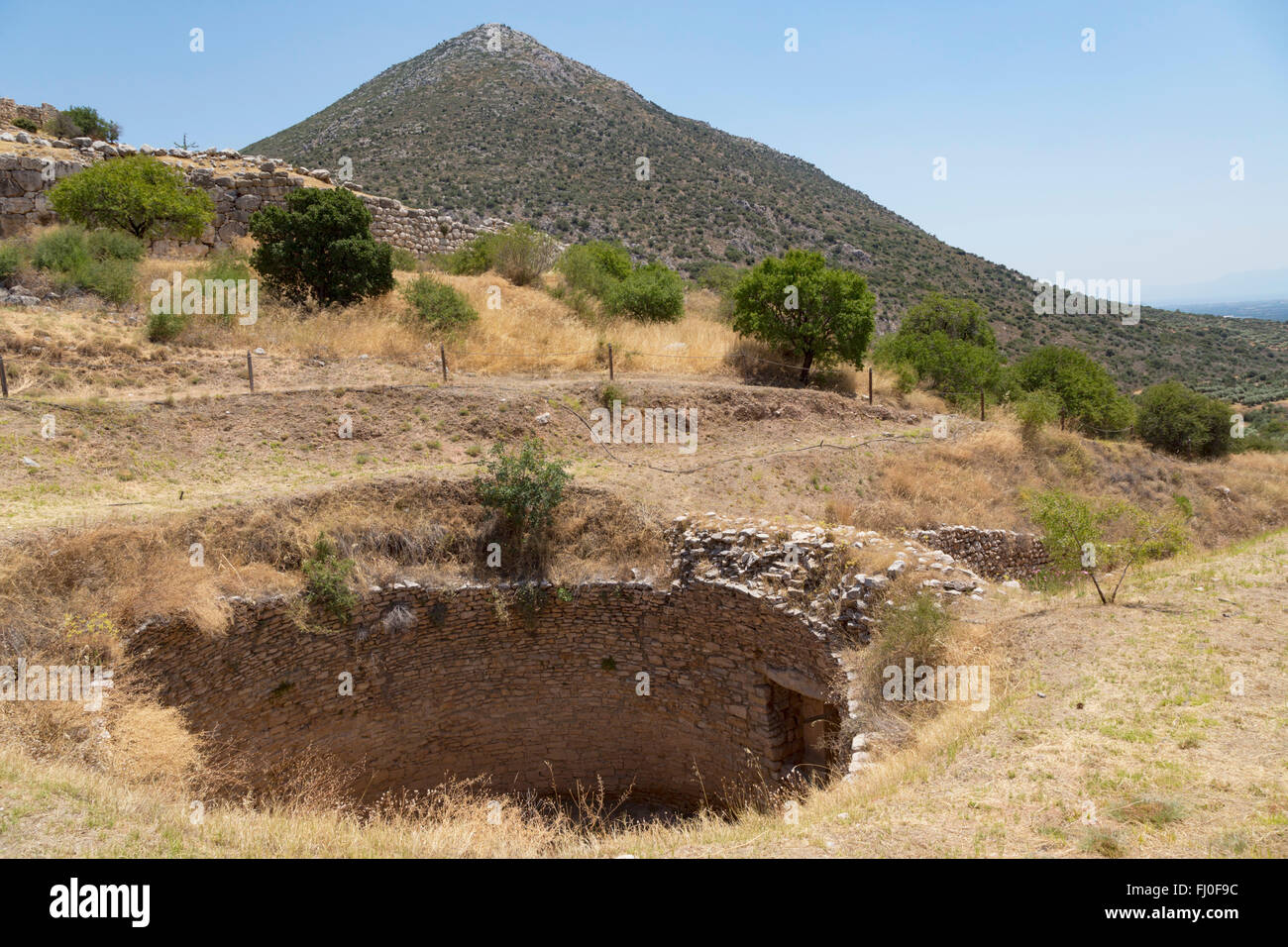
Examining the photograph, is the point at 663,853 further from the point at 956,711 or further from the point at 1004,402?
the point at 1004,402

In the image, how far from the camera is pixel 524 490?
37.3 feet

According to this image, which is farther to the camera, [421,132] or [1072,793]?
[421,132]

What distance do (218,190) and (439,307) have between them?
9.37m

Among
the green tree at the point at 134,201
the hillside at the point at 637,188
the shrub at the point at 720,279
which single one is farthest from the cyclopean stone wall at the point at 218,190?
the hillside at the point at 637,188

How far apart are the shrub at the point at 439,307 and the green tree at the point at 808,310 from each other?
6787 mm

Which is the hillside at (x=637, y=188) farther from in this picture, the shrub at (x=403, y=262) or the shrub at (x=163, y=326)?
the shrub at (x=163, y=326)

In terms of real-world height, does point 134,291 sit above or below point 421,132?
below

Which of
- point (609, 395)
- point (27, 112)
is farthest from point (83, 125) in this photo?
point (609, 395)

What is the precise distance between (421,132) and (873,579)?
146 ft

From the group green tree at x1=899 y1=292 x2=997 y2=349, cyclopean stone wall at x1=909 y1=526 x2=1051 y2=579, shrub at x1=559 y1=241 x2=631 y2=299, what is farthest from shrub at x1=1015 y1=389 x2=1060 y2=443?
shrub at x1=559 y1=241 x2=631 y2=299

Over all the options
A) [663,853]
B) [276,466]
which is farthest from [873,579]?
[276,466]

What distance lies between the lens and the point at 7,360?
12.6 metres

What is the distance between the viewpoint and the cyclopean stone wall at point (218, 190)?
60.6ft

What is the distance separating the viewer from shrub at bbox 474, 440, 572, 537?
1138 centimetres
